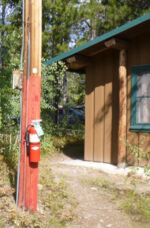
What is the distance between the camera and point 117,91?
7883 mm

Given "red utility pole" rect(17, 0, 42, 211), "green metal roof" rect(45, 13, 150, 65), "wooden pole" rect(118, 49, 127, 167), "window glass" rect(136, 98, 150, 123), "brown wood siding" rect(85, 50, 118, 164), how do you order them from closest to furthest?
"red utility pole" rect(17, 0, 42, 211), "green metal roof" rect(45, 13, 150, 65), "window glass" rect(136, 98, 150, 123), "wooden pole" rect(118, 49, 127, 167), "brown wood siding" rect(85, 50, 118, 164)

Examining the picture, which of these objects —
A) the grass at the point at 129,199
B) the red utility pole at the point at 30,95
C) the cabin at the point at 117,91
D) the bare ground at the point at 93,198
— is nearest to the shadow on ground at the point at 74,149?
the cabin at the point at 117,91

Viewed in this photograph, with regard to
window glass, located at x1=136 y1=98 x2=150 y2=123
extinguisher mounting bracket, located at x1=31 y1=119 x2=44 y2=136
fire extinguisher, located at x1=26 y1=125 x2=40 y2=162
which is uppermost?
window glass, located at x1=136 y1=98 x2=150 y2=123

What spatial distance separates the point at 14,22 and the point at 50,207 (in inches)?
473

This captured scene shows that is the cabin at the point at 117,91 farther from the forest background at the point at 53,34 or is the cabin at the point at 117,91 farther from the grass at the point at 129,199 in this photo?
the grass at the point at 129,199

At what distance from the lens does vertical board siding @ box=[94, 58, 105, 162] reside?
8.23 m

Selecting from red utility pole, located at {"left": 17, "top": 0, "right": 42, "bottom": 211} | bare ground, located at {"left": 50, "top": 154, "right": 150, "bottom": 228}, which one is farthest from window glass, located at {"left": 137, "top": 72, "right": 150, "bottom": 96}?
red utility pole, located at {"left": 17, "top": 0, "right": 42, "bottom": 211}

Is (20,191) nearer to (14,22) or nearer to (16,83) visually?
(16,83)

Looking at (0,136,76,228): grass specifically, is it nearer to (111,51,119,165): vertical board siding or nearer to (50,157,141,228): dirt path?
(50,157,141,228): dirt path

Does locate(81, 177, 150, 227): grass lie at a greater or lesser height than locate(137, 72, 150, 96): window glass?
lesser

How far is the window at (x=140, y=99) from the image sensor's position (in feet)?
23.7

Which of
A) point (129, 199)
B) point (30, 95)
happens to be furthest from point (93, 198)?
point (30, 95)

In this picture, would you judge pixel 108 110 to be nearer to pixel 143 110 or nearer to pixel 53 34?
pixel 143 110

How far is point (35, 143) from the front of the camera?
4.25 m
